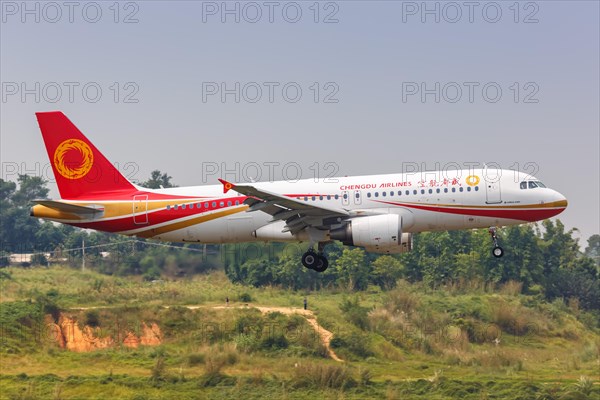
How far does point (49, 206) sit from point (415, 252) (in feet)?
213

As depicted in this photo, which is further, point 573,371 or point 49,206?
point 573,371

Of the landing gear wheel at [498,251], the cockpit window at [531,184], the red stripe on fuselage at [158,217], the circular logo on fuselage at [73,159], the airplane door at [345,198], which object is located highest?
the circular logo on fuselage at [73,159]

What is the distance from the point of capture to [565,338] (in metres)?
91.6

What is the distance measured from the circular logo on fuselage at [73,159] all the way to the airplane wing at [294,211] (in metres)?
9.86

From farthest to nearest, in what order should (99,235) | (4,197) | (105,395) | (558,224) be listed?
(4,197)
(558,224)
(99,235)
(105,395)

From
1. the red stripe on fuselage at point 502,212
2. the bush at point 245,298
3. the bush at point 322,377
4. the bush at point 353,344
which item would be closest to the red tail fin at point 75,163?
the red stripe on fuselage at point 502,212

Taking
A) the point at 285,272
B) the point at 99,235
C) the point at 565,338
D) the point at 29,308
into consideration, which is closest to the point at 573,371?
the point at 565,338

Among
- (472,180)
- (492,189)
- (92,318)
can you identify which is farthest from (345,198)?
(92,318)

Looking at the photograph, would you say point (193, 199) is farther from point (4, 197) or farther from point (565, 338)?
point (4, 197)

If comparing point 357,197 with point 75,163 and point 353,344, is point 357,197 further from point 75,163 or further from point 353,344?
point 353,344

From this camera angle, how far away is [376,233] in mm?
45594

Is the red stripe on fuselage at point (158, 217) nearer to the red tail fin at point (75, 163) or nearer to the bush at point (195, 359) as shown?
the red tail fin at point (75, 163)

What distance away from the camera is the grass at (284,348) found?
64.8 m

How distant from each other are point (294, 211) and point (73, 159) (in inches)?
537
